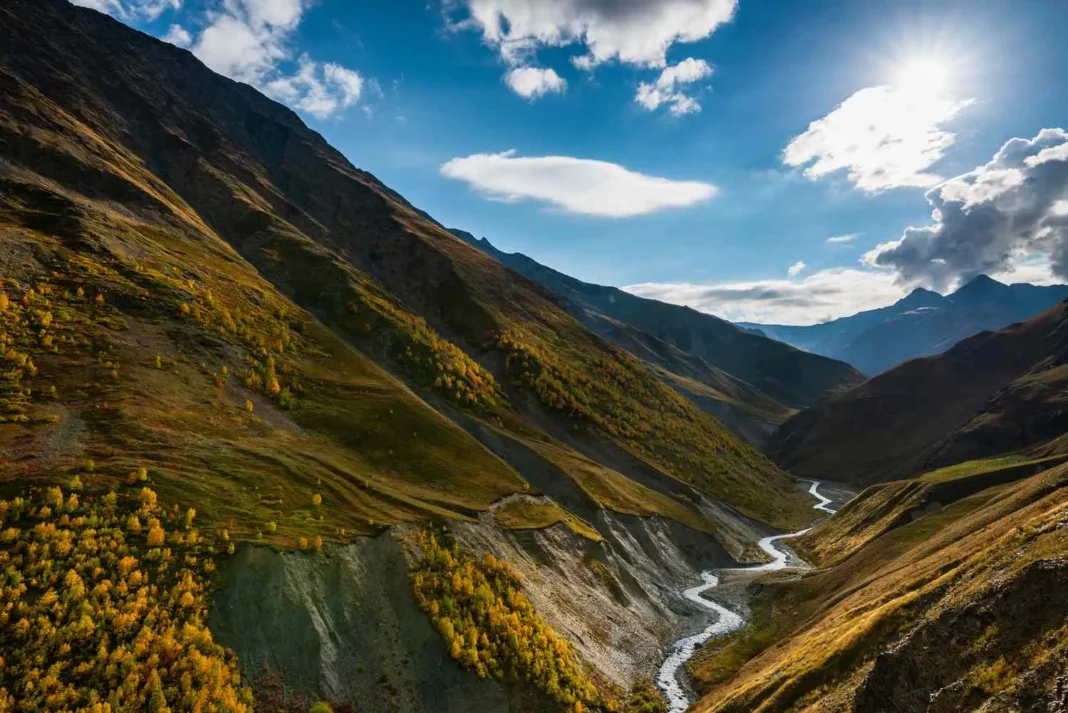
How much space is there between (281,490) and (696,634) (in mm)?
53291

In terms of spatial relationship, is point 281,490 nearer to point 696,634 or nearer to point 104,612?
point 104,612

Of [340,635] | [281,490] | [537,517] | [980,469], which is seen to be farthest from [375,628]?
[980,469]

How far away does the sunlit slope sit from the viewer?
57969 millimetres

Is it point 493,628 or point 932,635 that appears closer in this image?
point 932,635

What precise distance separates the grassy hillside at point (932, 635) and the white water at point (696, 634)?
97.6 inches

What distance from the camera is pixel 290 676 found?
35.8m

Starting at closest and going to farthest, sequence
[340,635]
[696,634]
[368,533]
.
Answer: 1. [340,635]
2. [368,533]
3. [696,634]

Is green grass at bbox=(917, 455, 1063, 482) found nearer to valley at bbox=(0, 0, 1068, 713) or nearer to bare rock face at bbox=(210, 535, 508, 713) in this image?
valley at bbox=(0, 0, 1068, 713)

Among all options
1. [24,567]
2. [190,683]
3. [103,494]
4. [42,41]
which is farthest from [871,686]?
[42,41]

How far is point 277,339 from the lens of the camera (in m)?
89.1

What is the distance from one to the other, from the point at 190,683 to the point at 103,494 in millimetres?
16462

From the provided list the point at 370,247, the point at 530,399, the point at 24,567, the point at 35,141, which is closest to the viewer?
the point at 24,567

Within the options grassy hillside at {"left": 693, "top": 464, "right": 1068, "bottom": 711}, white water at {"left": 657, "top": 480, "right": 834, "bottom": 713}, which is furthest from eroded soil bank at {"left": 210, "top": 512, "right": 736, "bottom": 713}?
grassy hillside at {"left": 693, "top": 464, "right": 1068, "bottom": 711}

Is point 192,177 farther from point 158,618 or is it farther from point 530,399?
point 158,618
